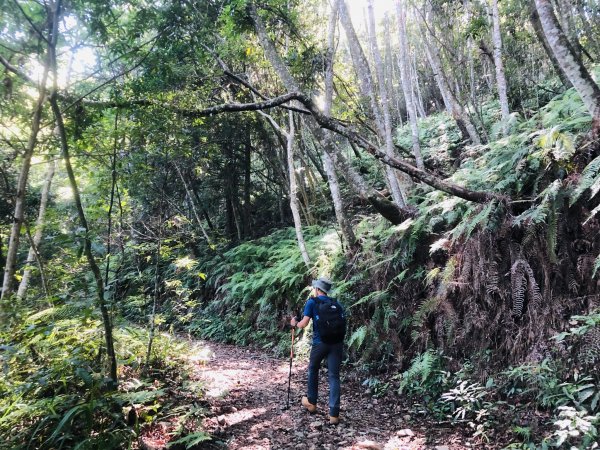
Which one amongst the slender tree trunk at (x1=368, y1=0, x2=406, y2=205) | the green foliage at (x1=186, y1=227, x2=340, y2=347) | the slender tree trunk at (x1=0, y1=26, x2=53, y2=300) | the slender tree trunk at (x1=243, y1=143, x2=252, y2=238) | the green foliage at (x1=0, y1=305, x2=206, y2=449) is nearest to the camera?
the green foliage at (x1=0, y1=305, x2=206, y2=449)

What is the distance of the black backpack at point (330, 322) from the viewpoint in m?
5.45

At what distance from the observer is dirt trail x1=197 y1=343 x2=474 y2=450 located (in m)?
4.70

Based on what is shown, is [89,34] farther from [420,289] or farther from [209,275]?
[209,275]

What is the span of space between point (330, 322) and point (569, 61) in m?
4.65

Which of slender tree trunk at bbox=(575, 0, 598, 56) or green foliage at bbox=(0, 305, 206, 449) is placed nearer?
green foliage at bbox=(0, 305, 206, 449)

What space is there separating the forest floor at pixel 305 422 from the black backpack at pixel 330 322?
3.82 ft

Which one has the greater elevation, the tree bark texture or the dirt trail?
the tree bark texture

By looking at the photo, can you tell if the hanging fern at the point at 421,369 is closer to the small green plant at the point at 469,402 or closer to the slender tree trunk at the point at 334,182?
the small green plant at the point at 469,402

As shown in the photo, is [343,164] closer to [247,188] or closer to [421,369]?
[421,369]

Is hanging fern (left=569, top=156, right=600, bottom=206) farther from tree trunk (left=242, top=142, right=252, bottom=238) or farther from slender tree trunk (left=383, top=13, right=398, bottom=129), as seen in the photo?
slender tree trunk (left=383, top=13, right=398, bottom=129)

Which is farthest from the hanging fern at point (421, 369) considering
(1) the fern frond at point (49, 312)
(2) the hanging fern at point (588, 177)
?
(1) the fern frond at point (49, 312)

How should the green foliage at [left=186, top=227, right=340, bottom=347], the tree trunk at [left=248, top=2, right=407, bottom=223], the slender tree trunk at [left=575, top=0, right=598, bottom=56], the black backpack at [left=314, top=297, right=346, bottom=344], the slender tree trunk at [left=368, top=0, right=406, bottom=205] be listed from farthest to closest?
the slender tree trunk at [left=575, top=0, right=598, bottom=56] → the green foliage at [left=186, top=227, right=340, bottom=347] → the slender tree trunk at [left=368, top=0, right=406, bottom=205] → the tree trunk at [left=248, top=2, right=407, bottom=223] → the black backpack at [left=314, top=297, right=346, bottom=344]

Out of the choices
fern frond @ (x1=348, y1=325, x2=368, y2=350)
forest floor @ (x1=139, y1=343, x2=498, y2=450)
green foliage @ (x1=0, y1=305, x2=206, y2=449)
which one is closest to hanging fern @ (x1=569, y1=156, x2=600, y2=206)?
forest floor @ (x1=139, y1=343, x2=498, y2=450)

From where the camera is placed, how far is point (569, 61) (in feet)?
16.1
